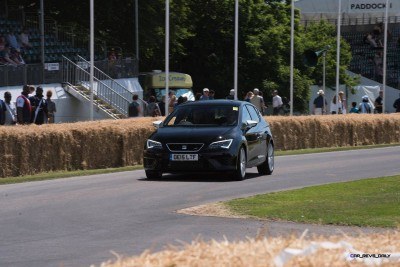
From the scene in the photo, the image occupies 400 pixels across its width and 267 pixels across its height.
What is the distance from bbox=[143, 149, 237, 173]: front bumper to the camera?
66.0 ft

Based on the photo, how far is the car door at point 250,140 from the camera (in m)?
21.2

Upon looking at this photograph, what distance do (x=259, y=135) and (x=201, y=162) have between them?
2.24m

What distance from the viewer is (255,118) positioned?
22656 millimetres

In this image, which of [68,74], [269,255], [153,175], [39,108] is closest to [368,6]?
[68,74]

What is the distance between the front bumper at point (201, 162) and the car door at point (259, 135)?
1.51m

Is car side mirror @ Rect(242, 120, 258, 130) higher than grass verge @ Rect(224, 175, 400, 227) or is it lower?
higher

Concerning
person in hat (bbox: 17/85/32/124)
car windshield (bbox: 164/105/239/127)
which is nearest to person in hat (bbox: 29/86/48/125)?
person in hat (bbox: 17/85/32/124)

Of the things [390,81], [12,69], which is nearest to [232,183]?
[12,69]

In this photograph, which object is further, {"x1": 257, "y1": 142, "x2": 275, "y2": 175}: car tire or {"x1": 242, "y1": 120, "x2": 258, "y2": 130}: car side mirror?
{"x1": 257, "y1": 142, "x2": 275, "y2": 175}: car tire

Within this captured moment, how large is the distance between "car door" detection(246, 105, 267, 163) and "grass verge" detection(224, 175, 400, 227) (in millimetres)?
2831

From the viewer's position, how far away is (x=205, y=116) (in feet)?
70.3

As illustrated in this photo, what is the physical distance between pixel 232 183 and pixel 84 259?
9.62m

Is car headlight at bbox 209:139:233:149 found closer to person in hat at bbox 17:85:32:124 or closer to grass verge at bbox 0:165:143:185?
grass verge at bbox 0:165:143:185

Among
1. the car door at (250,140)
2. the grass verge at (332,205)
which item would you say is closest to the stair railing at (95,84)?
the car door at (250,140)
